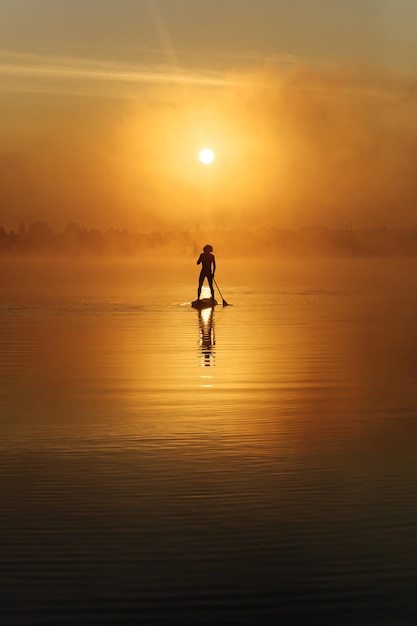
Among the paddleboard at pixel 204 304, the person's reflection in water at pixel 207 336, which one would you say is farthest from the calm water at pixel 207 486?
the paddleboard at pixel 204 304

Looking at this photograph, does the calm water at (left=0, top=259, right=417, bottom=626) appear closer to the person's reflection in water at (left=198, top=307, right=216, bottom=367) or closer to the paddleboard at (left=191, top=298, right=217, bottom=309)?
the person's reflection in water at (left=198, top=307, right=216, bottom=367)

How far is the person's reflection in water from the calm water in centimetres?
20

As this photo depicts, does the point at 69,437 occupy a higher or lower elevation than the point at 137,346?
lower

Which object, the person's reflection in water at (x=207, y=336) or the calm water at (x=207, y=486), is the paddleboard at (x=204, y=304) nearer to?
the person's reflection in water at (x=207, y=336)

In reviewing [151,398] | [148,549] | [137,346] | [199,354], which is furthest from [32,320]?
[148,549]

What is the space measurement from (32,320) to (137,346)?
25.2 ft

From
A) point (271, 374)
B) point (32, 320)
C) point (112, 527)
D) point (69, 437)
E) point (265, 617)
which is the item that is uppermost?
point (32, 320)

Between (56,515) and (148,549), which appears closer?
(148,549)

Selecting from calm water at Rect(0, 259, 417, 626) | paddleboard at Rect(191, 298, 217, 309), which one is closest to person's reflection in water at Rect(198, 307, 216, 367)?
calm water at Rect(0, 259, 417, 626)

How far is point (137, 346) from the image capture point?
21.1 meters

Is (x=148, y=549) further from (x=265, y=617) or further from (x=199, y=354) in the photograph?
(x=199, y=354)

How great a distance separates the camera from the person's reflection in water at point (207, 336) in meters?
18.9

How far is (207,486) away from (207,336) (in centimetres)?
1465

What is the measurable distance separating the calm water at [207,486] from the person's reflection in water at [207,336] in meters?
0.20
